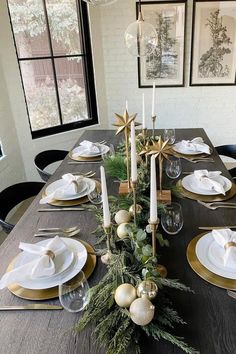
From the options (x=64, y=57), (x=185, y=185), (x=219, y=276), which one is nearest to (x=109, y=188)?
(x=185, y=185)

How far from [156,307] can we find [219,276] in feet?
0.87

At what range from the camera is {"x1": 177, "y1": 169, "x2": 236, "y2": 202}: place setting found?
4.56 feet

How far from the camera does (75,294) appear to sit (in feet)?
2.74

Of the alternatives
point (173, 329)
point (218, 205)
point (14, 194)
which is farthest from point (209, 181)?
point (14, 194)

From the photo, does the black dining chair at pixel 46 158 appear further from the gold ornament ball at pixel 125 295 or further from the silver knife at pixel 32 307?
the gold ornament ball at pixel 125 295

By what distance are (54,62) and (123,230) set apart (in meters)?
2.61

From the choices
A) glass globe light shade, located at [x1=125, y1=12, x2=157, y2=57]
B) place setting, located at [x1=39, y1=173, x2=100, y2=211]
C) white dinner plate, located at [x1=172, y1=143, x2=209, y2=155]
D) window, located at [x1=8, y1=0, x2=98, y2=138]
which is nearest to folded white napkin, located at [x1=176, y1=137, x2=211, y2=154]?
white dinner plate, located at [x1=172, y1=143, x2=209, y2=155]

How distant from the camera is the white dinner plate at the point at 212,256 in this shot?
0.92 metres

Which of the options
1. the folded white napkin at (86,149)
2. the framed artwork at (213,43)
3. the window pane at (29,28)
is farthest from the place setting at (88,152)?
the framed artwork at (213,43)

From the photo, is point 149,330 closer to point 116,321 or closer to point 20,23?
point 116,321

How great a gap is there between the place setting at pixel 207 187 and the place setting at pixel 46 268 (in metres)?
0.63

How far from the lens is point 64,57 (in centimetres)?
307

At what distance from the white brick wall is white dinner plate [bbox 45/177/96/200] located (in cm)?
211

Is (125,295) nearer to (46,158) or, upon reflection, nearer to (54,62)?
(46,158)
